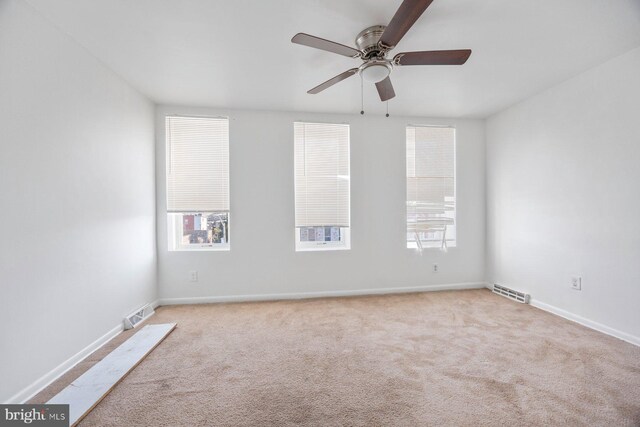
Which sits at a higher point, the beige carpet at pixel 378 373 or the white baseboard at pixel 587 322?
the white baseboard at pixel 587 322

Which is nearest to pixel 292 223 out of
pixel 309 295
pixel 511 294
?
pixel 309 295

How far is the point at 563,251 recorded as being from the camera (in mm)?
2842

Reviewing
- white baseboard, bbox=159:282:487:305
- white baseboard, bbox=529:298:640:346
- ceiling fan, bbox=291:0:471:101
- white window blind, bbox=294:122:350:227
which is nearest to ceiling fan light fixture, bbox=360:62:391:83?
ceiling fan, bbox=291:0:471:101

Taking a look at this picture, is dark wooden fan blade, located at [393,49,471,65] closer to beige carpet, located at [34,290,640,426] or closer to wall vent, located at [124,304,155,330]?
beige carpet, located at [34,290,640,426]

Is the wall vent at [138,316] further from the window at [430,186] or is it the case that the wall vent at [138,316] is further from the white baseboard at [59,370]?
the window at [430,186]

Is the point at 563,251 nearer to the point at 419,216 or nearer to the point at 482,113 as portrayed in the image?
the point at 419,216

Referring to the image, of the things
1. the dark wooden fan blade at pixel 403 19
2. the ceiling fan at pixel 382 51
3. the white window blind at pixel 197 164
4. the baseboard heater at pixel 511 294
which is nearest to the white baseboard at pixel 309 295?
the baseboard heater at pixel 511 294

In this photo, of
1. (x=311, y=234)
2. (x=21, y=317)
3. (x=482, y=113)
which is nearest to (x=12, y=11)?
(x=21, y=317)

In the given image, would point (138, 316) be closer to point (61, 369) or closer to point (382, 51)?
point (61, 369)

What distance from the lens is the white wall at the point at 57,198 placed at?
1.58 metres

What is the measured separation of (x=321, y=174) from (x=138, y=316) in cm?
268

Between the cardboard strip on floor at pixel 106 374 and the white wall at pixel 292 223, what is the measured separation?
99 centimetres

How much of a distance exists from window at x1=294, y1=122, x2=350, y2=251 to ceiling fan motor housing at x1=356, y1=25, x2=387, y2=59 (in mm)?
1687

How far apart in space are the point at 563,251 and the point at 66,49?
16.3 feet
